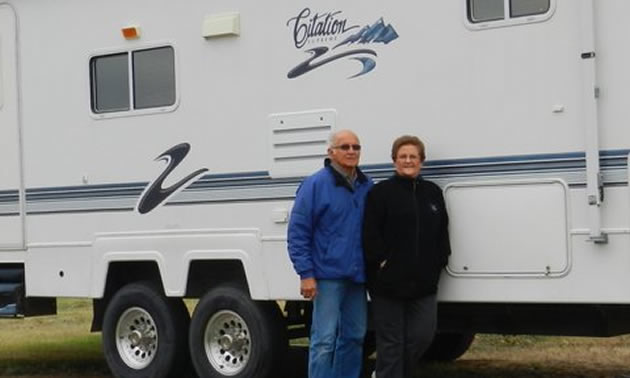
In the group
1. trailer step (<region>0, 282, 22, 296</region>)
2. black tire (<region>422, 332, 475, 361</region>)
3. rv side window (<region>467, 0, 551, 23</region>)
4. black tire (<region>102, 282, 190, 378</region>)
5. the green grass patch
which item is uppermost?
rv side window (<region>467, 0, 551, 23</region>)

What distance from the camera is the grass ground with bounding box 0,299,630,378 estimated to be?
9.98m

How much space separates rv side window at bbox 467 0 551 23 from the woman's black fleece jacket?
1.09 metres

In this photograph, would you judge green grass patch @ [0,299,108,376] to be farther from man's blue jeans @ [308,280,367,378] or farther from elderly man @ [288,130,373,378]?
elderly man @ [288,130,373,378]

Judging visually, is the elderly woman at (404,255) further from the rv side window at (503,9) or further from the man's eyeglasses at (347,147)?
the rv side window at (503,9)

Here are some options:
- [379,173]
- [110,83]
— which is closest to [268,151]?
[379,173]

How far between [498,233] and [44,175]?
403 centimetres

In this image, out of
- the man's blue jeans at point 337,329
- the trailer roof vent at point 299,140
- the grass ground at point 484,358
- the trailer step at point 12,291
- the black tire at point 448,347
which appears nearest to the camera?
the man's blue jeans at point 337,329

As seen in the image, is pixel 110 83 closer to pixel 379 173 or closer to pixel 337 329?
pixel 379 173

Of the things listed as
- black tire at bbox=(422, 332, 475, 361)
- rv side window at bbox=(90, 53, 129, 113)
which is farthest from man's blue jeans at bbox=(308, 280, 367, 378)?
rv side window at bbox=(90, 53, 129, 113)

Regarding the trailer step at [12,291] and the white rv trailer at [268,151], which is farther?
the trailer step at [12,291]

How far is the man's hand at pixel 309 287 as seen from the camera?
306 inches

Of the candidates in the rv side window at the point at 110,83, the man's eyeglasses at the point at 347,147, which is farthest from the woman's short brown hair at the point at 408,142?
the rv side window at the point at 110,83

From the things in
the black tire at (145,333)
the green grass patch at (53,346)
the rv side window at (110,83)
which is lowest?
the green grass patch at (53,346)

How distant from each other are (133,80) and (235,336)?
6.91ft
